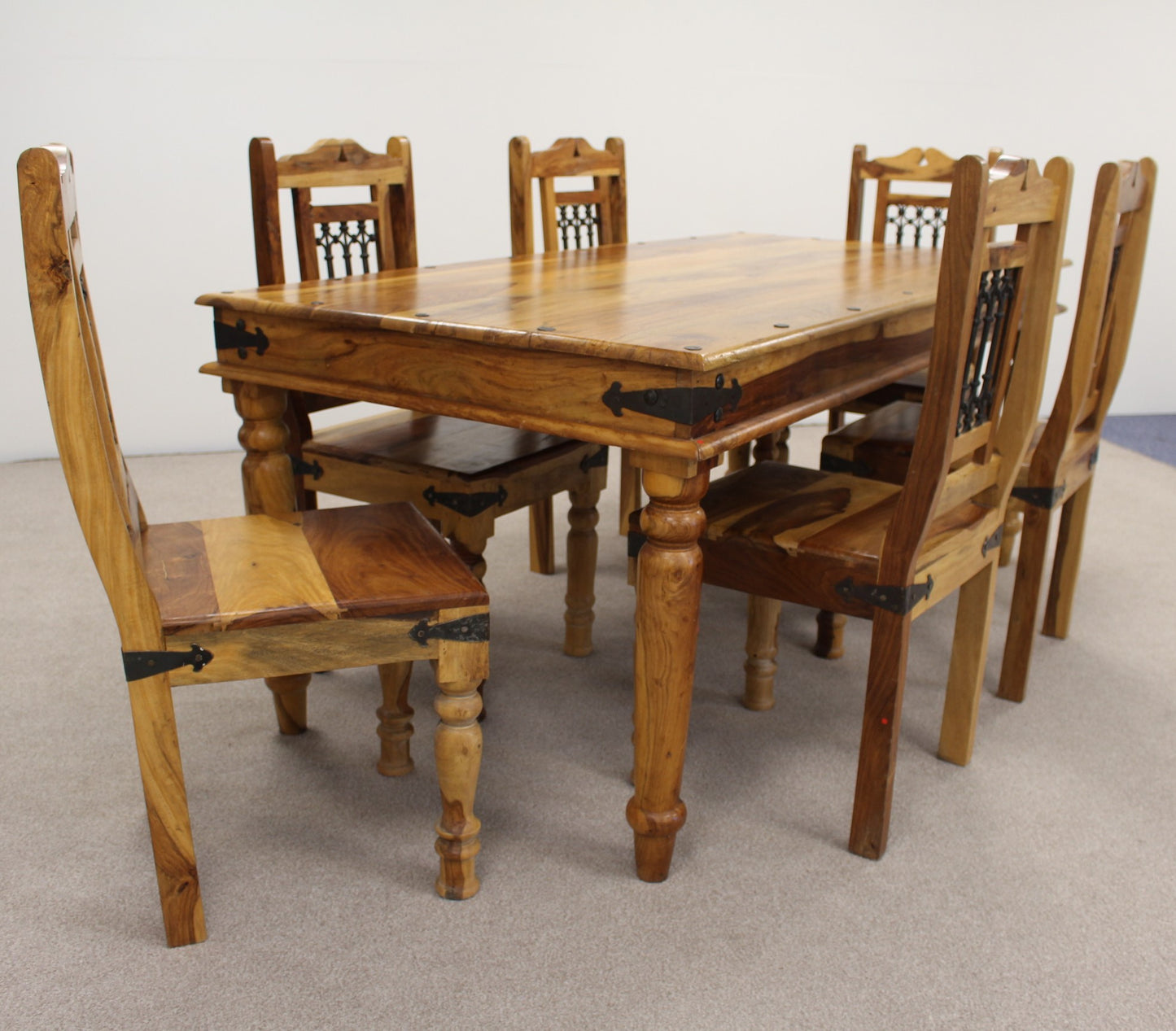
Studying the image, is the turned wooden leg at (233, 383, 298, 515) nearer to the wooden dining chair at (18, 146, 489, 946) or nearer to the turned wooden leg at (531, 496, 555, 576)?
the wooden dining chair at (18, 146, 489, 946)

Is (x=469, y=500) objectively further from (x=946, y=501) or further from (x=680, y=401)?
(x=946, y=501)

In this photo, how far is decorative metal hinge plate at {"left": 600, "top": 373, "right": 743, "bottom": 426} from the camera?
1347 mm

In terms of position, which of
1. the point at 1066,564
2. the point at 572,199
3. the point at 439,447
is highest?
the point at 572,199

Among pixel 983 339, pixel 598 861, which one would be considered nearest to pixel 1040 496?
pixel 983 339

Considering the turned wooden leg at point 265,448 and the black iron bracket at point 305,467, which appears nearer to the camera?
the turned wooden leg at point 265,448

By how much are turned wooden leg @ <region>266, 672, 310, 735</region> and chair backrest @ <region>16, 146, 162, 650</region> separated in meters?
0.59

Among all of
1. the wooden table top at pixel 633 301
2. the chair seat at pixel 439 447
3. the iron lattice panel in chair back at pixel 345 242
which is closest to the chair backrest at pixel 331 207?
the iron lattice panel in chair back at pixel 345 242

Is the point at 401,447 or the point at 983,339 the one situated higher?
the point at 983,339

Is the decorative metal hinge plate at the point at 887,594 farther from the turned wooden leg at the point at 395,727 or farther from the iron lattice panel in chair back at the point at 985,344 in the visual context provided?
the turned wooden leg at the point at 395,727

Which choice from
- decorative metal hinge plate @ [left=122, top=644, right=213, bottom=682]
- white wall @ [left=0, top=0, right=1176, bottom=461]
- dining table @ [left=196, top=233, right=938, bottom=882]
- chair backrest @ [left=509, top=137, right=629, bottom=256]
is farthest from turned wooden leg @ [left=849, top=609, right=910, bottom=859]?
white wall @ [left=0, top=0, right=1176, bottom=461]

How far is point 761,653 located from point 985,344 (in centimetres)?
74

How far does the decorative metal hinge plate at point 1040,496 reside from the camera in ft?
6.82

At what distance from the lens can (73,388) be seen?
124cm

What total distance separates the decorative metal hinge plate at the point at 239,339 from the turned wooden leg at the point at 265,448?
0.06m
